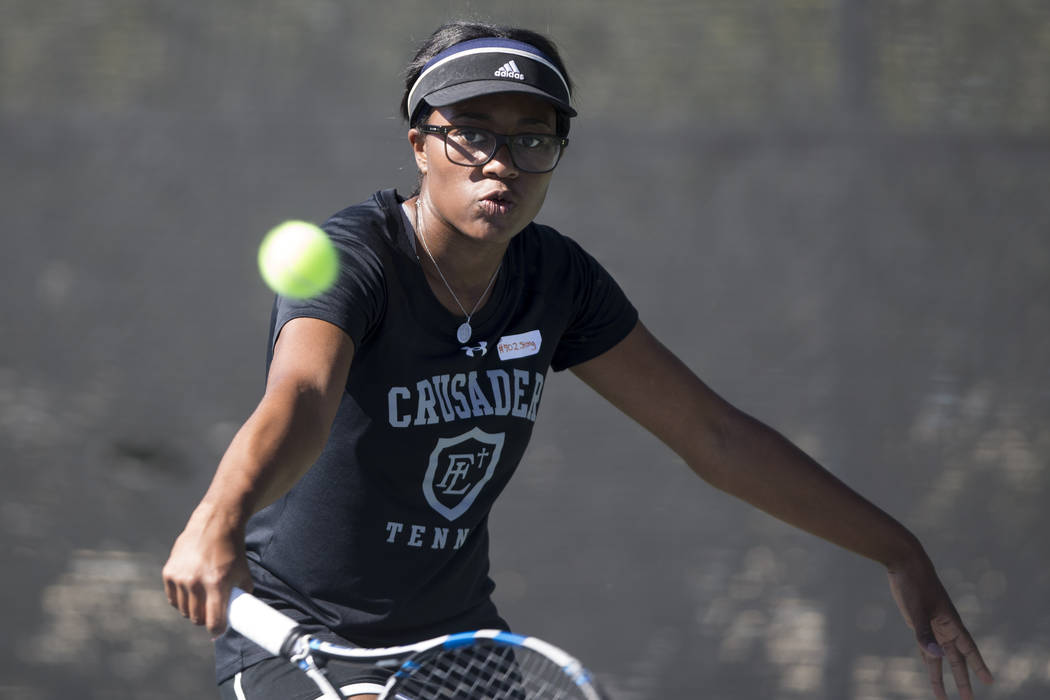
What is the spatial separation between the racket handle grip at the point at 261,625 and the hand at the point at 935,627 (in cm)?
133

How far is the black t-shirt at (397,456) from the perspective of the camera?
6.94ft

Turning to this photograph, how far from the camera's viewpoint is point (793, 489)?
254cm

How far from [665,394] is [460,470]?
54cm

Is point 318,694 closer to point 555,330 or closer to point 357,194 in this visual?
point 555,330

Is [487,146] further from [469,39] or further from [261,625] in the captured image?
[261,625]

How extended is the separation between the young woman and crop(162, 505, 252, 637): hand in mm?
388

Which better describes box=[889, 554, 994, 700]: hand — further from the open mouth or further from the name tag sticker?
the open mouth

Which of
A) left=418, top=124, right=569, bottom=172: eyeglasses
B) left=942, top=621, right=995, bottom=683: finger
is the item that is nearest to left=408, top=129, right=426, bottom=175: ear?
left=418, top=124, right=569, bottom=172: eyeglasses

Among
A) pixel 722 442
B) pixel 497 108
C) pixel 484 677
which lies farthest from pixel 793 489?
pixel 497 108

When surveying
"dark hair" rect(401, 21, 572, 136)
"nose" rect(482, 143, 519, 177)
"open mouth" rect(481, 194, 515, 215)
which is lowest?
"open mouth" rect(481, 194, 515, 215)

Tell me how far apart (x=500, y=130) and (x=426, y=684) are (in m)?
0.96

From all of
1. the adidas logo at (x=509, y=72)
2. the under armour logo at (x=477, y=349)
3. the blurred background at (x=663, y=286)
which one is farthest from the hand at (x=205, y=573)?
the blurred background at (x=663, y=286)

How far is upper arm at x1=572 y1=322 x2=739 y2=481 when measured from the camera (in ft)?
8.39

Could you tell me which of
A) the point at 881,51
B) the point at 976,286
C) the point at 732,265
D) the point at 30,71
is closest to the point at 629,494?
the point at 732,265
